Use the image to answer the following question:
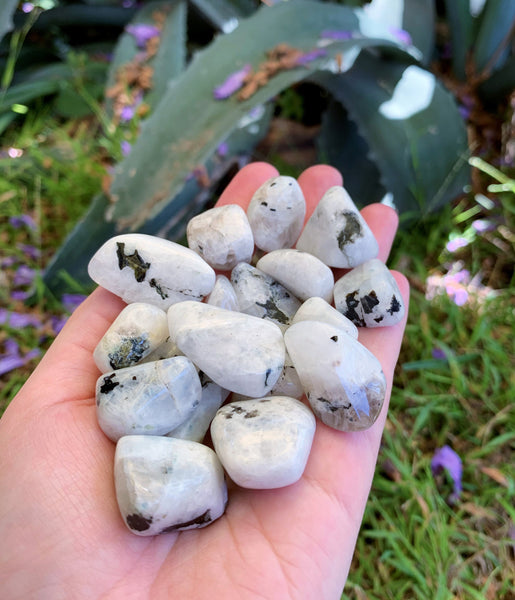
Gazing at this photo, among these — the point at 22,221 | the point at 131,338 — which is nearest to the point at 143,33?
the point at 22,221

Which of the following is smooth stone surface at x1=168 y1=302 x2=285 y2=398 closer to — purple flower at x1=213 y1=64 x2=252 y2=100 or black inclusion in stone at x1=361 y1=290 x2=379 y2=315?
black inclusion in stone at x1=361 y1=290 x2=379 y2=315

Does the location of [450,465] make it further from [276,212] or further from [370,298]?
[276,212]

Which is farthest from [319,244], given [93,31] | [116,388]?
[93,31]

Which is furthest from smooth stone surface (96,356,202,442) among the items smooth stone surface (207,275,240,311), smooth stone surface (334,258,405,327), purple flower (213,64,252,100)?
purple flower (213,64,252,100)

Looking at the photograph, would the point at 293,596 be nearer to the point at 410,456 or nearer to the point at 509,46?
the point at 410,456

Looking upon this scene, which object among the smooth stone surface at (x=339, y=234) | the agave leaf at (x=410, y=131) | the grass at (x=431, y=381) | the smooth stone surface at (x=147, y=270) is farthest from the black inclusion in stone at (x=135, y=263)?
the agave leaf at (x=410, y=131)

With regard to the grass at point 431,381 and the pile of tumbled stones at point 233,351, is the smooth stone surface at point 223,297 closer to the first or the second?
the pile of tumbled stones at point 233,351
